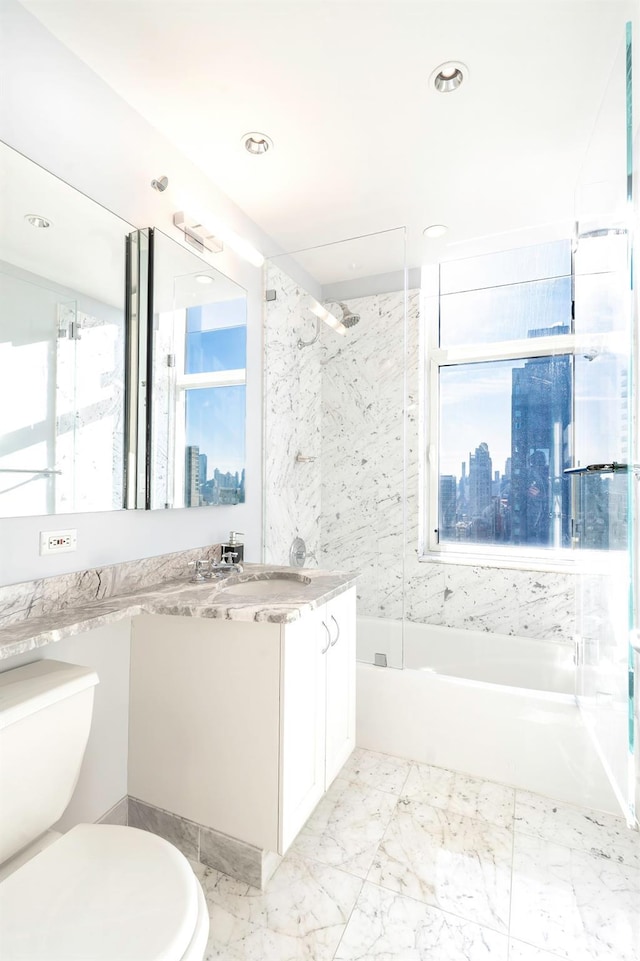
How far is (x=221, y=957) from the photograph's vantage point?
122cm

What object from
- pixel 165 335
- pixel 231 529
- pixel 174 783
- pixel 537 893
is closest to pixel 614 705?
pixel 537 893

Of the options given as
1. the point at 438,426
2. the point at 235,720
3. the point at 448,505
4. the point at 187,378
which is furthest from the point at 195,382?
the point at 448,505

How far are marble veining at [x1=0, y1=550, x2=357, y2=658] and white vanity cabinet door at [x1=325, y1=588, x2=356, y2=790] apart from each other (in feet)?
0.44

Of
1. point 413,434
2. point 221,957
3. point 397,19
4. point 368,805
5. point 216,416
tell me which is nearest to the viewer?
point 221,957

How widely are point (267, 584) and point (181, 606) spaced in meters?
0.56

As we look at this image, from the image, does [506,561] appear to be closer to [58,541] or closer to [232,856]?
[232,856]

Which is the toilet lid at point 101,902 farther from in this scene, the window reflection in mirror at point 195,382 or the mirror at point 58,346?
the window reflection in mirror at point 195,382

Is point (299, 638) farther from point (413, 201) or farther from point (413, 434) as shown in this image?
point (413, 201)

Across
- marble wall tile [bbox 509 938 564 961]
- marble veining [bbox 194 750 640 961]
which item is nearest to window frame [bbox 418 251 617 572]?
marble veining [bbox 194 750 640 961]

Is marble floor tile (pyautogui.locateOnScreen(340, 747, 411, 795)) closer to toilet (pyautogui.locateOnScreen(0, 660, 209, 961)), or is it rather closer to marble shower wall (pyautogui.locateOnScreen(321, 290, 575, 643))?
marble shower wall (pyautogui.locateOnScreen(321, 290, 575, 643))

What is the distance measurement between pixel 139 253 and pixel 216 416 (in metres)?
0.69

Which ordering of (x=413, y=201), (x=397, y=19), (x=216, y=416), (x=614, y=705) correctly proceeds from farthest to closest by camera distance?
(x=413, y=201)
(x=216, y=416)
(x=614, y=705)
(x=397, y=19)

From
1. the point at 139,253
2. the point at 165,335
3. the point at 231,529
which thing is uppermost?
the point at 139,253

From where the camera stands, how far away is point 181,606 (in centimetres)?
140
